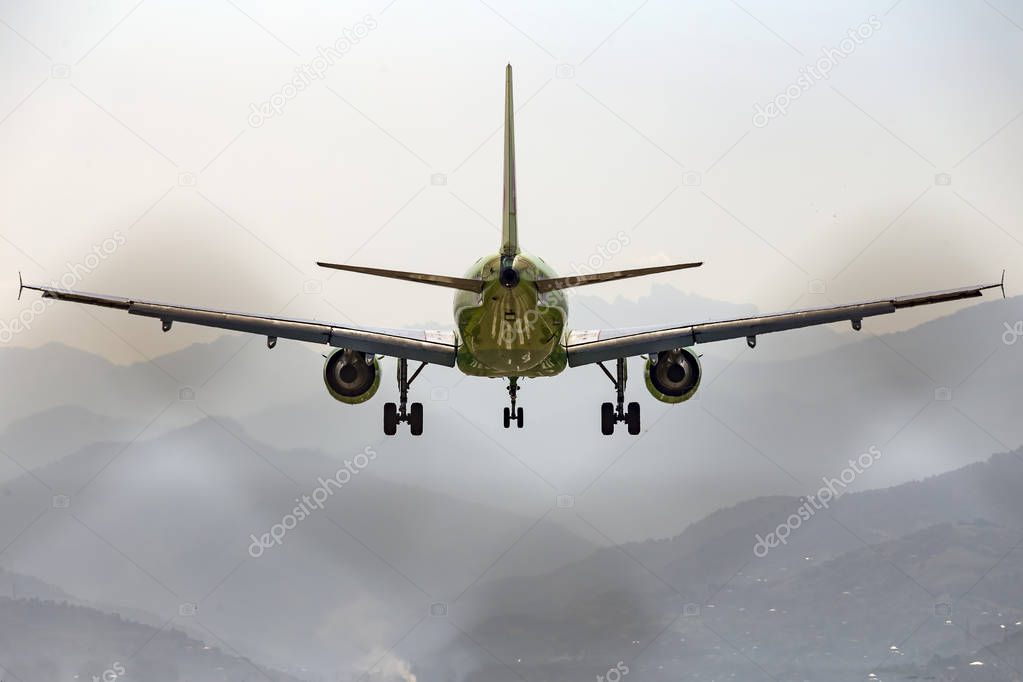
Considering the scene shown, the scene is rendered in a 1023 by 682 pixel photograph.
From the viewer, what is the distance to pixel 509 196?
3145cm

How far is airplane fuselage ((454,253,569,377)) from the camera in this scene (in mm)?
29078

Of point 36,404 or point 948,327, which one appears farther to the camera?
point 948,327

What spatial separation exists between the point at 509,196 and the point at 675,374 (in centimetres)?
991

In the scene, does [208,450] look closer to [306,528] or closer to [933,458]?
[306,528]

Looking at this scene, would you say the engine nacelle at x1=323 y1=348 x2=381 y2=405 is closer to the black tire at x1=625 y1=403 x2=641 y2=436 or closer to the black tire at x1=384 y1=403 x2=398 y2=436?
the black tire at x1=384 y1=403 x2=398 y2=436

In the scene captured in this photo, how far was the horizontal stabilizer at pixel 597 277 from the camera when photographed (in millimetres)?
27281

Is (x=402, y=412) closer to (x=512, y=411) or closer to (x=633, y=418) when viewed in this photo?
(x=512, y=411)

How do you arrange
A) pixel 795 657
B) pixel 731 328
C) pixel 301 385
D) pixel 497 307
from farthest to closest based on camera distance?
pixel 795 657 → pixel 301 385 → pixel 731 328 → pixel 497 307

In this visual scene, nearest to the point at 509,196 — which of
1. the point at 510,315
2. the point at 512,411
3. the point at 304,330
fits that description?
the point at 510,315

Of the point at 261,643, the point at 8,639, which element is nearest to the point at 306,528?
the point at 261,643

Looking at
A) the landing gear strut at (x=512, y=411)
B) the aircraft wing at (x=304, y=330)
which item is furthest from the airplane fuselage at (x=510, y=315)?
the landing gear strut at (x=512, y=411)

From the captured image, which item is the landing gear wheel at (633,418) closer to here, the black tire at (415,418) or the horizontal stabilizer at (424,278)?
the black tire at (415,418)

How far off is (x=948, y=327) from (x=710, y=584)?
1951 centimetres

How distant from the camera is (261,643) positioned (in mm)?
62062
